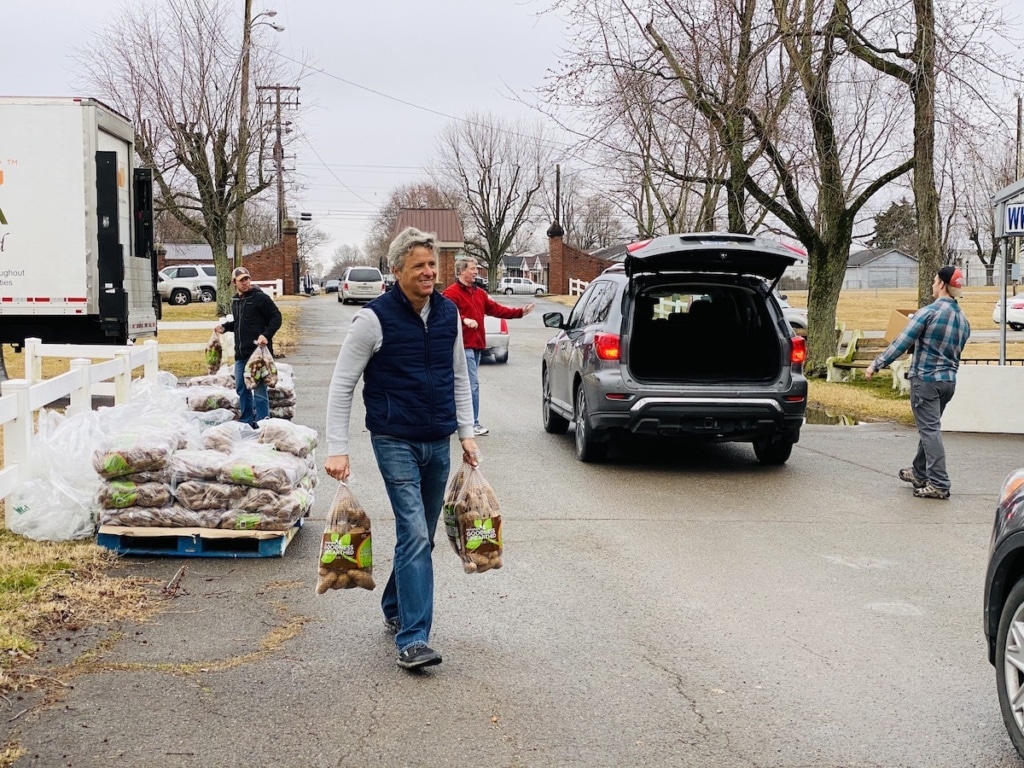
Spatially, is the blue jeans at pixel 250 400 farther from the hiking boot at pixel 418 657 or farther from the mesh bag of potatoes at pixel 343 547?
the hiking boot at pixel 418 657

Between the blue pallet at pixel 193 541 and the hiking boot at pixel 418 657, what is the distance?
7.41 feet

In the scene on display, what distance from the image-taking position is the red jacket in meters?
11.5

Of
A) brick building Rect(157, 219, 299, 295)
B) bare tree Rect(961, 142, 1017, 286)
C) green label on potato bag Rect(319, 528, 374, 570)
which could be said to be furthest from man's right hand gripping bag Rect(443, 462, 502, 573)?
brick building Rect(157, 219, 299, 295)

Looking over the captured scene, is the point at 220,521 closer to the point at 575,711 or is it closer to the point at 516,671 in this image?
the point at 516,671

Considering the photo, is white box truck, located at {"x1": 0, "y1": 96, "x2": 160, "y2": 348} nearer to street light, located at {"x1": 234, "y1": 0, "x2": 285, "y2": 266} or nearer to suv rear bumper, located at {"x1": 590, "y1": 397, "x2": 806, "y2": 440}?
suv rear bumper, located at {"x1": 590, "y1": 397, "x2": 806, "y2": 440}

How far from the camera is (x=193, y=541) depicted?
7.01m

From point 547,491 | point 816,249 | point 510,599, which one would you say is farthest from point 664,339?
point 816,249

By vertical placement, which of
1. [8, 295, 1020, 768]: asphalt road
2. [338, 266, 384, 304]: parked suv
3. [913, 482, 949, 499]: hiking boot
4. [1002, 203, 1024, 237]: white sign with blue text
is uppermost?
[1002, 203, 1024, 237]: white sign with blue text

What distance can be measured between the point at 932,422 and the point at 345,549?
233 inches

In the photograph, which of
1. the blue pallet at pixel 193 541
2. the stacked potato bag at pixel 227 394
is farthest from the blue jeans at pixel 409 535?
the stacked potato bag at pixel 227 394

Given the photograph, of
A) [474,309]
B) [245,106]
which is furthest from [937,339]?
[245,106]

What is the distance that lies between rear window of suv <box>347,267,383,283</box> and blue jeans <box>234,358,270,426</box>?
34.7 metres

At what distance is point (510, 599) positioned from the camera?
20.4 ft

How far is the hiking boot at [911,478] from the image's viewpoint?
9.41 meters
